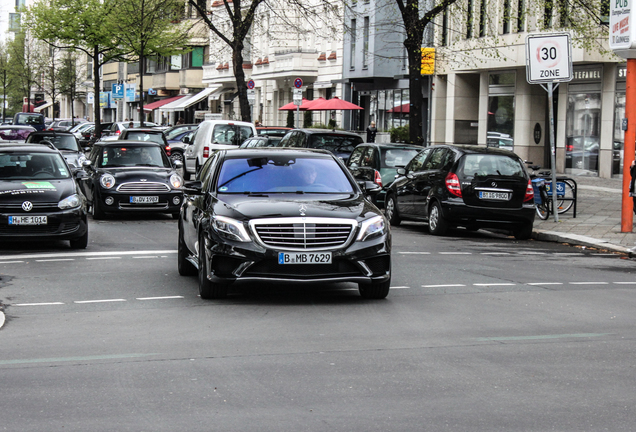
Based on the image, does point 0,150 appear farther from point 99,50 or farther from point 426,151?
point 99,50

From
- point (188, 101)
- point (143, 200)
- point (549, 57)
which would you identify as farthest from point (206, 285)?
point (188, 101)

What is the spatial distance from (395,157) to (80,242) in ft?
29.4

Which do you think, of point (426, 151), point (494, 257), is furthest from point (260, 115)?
point (494, 257)

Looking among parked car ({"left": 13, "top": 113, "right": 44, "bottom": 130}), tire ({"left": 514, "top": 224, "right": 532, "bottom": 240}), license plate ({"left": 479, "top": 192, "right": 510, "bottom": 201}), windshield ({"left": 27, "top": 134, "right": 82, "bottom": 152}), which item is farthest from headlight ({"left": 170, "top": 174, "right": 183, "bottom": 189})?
parked car ({"left": 13, "top": 113, "right": 44, "bottom": 130})

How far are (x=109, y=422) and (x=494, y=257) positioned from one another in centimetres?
962

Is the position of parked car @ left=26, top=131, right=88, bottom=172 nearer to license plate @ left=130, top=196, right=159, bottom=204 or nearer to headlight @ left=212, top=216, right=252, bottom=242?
license plate @ left=130, top=196, right=159, bottom=204

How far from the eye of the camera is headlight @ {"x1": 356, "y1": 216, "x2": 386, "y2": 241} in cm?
963

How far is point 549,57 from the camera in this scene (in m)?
19.3

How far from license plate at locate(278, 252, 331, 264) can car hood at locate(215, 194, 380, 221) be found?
39 cm

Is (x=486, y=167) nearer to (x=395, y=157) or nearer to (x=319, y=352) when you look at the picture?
(x=395, y=157)

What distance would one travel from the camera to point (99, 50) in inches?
2409

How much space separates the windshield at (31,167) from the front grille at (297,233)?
7011 millimetres

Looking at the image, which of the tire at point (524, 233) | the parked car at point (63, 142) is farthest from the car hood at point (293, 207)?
the parked car at point (63, 142)

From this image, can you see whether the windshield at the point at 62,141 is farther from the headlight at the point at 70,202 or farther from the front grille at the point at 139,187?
the headlight at the point at 70,202
